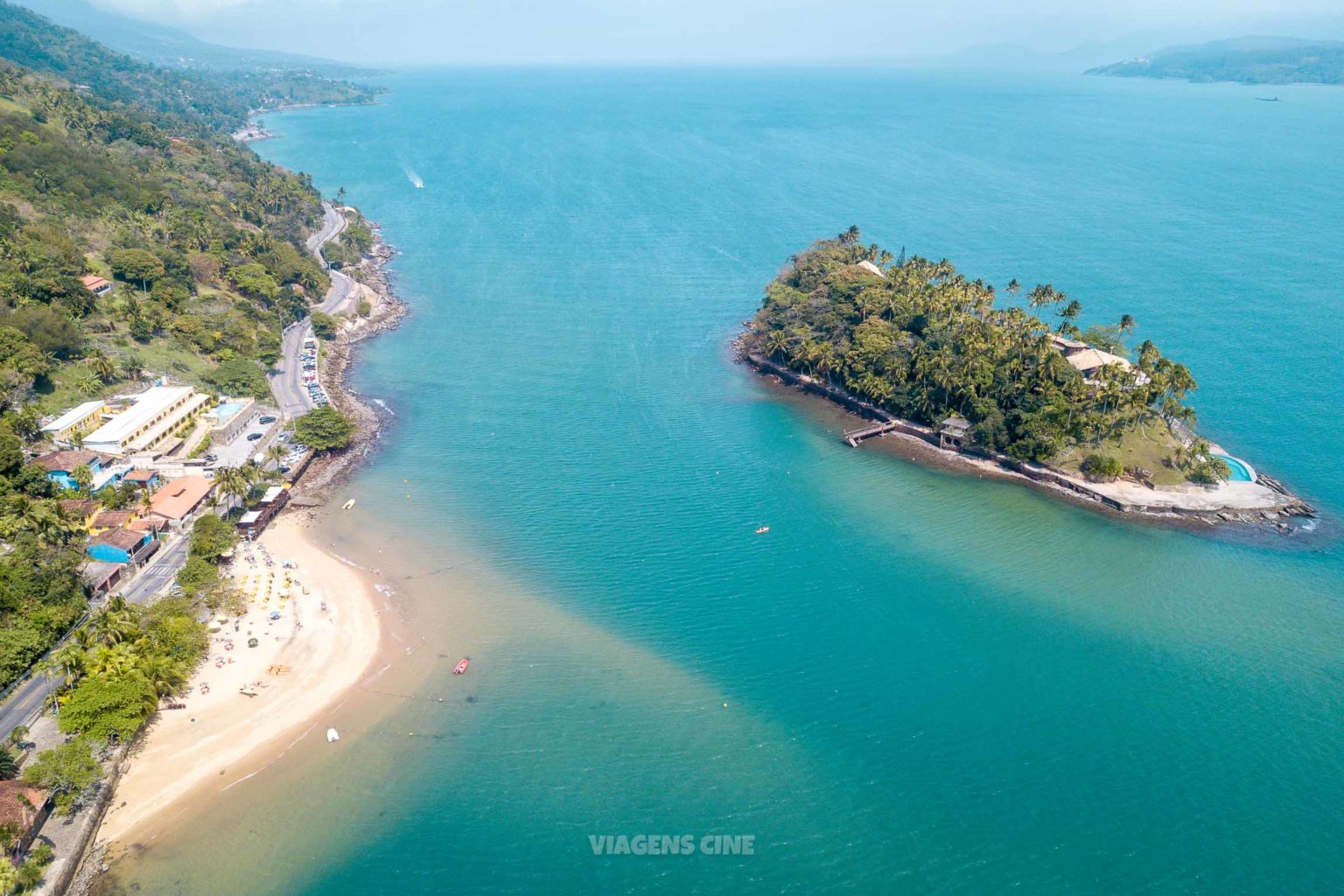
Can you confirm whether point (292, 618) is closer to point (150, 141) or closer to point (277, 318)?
point (277, 318)

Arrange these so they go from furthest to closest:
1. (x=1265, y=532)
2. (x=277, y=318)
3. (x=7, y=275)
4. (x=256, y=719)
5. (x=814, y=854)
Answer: (x=277, y=318), (x=7, y=275), (x=1265, y=532), (x=256, y=719), (x=814, y=854)

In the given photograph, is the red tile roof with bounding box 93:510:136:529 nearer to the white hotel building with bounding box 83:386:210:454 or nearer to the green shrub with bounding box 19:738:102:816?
the white hotel building with bounding box 83:386:210:454

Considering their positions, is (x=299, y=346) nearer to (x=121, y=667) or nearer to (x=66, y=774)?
(x=121, y=667)

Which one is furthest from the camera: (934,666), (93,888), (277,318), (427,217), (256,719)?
(427,217)

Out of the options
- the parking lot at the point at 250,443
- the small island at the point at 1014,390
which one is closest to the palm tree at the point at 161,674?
the parking lot at the point at 250,443

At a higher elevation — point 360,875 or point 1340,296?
point 1340,296

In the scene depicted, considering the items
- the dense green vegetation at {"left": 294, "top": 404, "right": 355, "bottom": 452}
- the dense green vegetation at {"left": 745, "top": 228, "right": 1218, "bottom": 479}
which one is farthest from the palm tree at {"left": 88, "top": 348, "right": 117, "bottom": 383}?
the dense green vegetation at {"left": 745, "top": 228, "right": 1218, "bottom": 479}

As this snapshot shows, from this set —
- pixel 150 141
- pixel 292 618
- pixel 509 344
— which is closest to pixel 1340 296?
pixel 509 344
